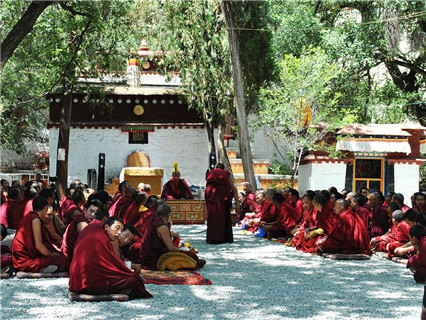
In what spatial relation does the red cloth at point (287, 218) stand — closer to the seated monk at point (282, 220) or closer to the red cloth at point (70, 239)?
the seated monk at point (282, 220)

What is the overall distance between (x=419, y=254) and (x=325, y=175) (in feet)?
44.8

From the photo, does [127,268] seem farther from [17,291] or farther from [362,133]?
[362,133]

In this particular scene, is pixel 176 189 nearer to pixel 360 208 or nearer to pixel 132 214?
pixel 360 208

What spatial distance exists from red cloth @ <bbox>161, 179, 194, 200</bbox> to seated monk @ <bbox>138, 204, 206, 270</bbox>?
8729 millimetres

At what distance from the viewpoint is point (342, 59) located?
23484 mm

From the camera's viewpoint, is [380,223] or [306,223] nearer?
[380,223]

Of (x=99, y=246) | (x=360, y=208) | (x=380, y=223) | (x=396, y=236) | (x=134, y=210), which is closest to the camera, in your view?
(x=99, y=246)

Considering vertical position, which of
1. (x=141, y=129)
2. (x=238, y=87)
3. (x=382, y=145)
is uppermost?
(x=238, y=87)

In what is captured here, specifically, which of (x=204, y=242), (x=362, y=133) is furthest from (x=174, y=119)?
(x=204, y=242)

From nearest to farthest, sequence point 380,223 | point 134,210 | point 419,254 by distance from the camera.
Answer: point 419,254, point 134,210, point 380,223

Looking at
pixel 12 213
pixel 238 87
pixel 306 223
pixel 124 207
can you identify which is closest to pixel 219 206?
pixel 306 223

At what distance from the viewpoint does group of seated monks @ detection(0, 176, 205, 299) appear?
6.88 meters

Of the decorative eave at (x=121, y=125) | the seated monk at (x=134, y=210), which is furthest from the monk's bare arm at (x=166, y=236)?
the decorative eave at (x=121, y=125)

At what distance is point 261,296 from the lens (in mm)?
7477
